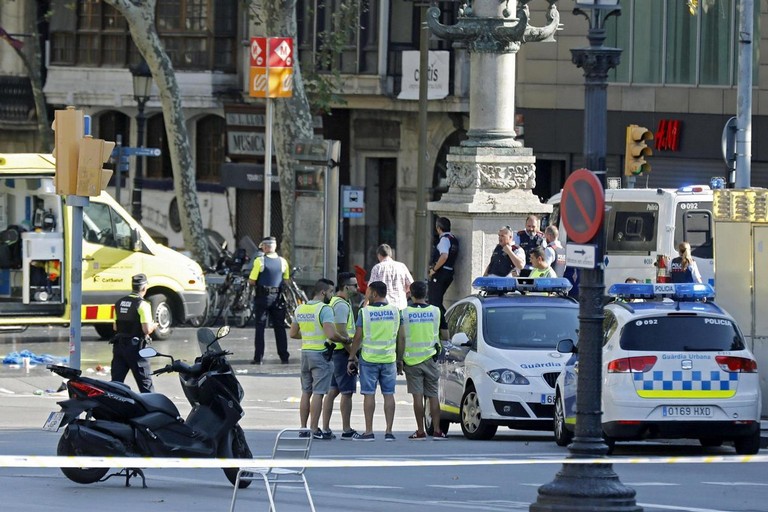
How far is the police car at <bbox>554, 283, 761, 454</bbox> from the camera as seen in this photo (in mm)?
15820

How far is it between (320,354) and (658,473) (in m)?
3.98

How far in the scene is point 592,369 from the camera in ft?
39.8

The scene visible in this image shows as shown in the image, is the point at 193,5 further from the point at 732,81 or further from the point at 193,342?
the point at 193,342

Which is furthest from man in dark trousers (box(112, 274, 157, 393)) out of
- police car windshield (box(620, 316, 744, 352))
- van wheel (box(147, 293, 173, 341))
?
van wheel (box(147, 293, 173, 341))

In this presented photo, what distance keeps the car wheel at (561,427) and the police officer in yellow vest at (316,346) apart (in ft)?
7.63

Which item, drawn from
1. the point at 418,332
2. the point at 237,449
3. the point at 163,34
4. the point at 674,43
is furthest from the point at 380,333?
the point at 163,34

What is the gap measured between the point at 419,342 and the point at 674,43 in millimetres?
21498

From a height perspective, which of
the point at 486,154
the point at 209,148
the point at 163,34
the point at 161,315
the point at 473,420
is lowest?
the point at 473,420

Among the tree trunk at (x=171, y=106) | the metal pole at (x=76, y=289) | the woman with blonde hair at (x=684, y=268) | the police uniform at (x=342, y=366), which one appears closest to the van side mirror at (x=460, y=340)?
the police uniform at (x=342, y=366)

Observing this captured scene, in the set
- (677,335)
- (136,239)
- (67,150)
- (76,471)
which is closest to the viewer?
(76,471)

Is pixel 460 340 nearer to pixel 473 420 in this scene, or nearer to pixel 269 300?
pixel 473 420

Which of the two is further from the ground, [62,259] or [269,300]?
[62,259]

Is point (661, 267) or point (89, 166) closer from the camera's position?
point (89, 166)

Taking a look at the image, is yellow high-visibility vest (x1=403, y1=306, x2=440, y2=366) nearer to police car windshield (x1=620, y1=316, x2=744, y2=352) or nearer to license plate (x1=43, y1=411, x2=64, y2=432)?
police car windshield (x1=620, y1=316, x2=744, y2=352)
